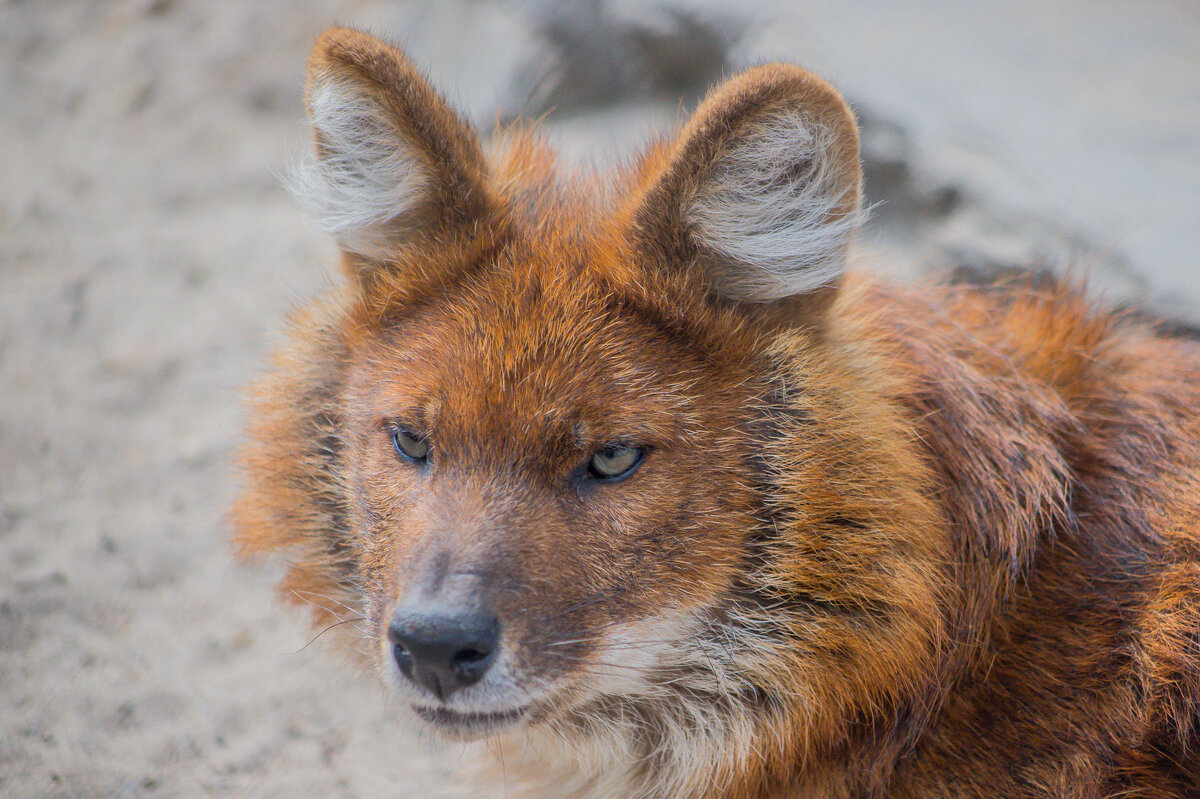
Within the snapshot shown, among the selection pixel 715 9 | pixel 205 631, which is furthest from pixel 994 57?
pixel 205 631

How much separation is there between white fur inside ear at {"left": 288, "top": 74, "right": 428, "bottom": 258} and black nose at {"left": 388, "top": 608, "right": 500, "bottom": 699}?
146cm

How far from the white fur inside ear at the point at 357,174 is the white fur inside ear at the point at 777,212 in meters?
1.04

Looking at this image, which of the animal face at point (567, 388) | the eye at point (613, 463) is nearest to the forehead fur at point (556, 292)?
the animal face at point (567, 388)

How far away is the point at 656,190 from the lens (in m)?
3.61

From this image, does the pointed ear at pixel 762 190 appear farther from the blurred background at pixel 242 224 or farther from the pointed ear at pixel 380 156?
the blurred background at pixel 242 224

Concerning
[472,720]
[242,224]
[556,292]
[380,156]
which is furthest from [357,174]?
[242,224]

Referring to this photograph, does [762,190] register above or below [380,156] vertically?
above

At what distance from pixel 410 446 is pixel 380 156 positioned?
104cm

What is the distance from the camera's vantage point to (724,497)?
363 cm

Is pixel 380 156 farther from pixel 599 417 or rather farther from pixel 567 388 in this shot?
pixel 599 417

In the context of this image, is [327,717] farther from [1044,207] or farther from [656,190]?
[1044,207]

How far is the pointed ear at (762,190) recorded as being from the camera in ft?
11.2

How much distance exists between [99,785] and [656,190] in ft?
11.4

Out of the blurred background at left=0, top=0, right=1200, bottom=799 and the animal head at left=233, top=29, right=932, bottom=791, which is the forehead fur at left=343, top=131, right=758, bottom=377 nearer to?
the animal head at left=233, top=29, right=932, bottom=791
